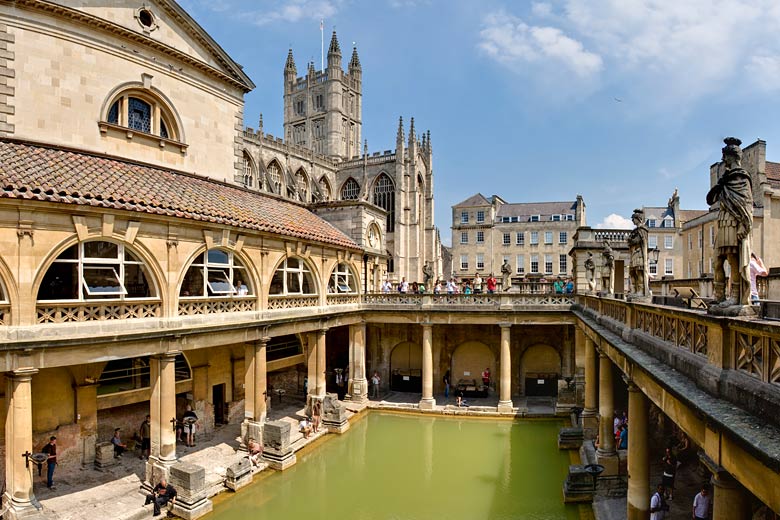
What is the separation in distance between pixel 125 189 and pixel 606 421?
57.6 feet

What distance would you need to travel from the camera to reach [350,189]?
68.2 m

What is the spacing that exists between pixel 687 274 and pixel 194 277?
40.8m

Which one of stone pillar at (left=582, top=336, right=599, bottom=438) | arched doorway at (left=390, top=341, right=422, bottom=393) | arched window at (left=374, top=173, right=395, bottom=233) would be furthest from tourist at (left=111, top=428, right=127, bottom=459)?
arched window at (left=374, top=173, right=395, bottom=233)

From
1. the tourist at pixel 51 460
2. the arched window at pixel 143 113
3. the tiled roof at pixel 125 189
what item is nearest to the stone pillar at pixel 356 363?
the tiled roof at pixel 125 189

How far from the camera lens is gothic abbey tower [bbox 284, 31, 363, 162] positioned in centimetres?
8244

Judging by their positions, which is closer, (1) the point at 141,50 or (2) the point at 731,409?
(2) the point at 731,409

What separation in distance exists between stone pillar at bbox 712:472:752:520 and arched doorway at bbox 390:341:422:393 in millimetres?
26140

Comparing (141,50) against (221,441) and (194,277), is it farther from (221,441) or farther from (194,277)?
(221,441)

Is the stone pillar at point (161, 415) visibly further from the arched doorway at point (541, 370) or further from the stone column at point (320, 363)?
the arched doorway at point (541, 370)

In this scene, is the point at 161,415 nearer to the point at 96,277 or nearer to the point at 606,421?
the point at 96,277

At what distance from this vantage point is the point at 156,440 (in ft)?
54.2

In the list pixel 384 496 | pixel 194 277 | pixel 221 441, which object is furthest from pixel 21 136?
pixel 384 496

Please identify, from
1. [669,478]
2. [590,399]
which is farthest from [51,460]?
[590,399]

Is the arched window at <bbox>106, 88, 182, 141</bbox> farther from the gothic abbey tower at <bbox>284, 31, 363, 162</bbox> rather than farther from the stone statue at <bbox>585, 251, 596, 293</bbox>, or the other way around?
the gothic abbey tower at <bbox>284, 31, 363, 162</bbox>
